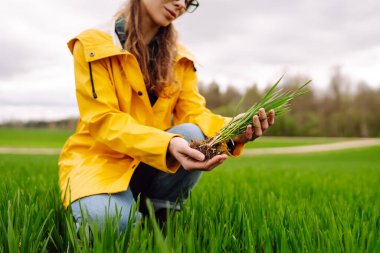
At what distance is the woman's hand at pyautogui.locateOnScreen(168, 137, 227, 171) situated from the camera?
1.62 m

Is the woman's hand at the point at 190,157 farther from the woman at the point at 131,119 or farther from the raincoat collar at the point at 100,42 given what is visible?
the raincoat collar at the point at 100,42

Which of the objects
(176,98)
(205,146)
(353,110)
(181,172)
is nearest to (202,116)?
(176,98)

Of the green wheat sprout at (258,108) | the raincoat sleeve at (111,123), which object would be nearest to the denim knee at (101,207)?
the raincoat sleeve at (111,123)

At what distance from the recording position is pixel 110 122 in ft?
6.39

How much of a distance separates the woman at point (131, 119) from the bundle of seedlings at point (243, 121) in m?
0.05

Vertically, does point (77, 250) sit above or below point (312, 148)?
above

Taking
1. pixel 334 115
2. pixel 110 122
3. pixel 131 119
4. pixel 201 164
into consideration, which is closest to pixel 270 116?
pixel 201 164

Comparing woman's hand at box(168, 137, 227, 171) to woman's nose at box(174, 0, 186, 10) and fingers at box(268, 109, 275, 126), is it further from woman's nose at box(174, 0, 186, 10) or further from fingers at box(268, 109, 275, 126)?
woman's nose at box(174, 0, 186, 10)

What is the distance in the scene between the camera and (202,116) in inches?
91.4

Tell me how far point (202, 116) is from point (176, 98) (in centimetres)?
22

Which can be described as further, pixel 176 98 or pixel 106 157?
pixel 176 98

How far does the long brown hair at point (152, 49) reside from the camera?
85.2 inches

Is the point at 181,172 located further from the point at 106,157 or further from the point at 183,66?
the point at 183,66

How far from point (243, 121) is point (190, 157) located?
0.30m
